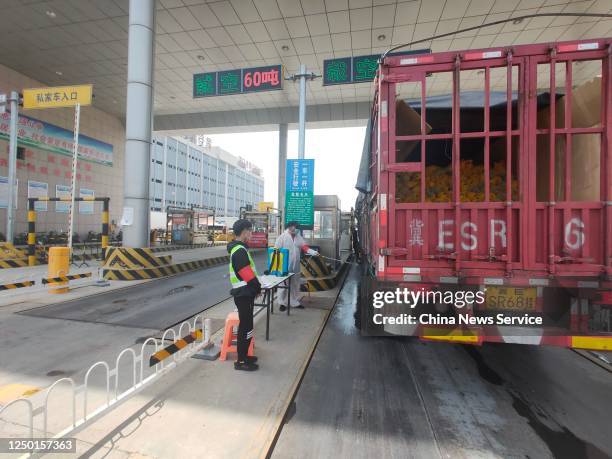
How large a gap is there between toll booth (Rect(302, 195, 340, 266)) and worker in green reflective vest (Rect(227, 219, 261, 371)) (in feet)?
22.3

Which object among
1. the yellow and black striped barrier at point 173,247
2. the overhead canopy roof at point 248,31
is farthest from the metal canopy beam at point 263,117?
the yellow and black striped barrier at point 173,247

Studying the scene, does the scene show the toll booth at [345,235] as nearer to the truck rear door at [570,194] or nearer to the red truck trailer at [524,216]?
the red truck trailer at [524,216]

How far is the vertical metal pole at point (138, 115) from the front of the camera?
841 centimetres

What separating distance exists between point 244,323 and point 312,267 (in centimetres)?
474

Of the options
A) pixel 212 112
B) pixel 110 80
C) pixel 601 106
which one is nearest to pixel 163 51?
pixel 110 80

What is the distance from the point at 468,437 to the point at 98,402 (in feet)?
10.3

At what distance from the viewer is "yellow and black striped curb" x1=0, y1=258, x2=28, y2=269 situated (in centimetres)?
983

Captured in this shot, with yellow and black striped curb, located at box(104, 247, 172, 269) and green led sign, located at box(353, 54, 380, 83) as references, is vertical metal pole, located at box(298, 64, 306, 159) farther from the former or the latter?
yellow and black striped curb, located at box(104, 247, 172, 269)

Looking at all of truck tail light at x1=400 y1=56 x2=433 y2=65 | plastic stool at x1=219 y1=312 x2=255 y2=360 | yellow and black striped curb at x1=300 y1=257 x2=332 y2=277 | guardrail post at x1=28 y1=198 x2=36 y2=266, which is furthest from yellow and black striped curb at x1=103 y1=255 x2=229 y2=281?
truck tail light at x1=400 y1=56 x2=433 y2=65

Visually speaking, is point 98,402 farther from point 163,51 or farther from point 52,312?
point 163,51

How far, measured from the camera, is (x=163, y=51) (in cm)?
1230

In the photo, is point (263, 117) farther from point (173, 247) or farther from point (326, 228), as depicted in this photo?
point (326, 228)

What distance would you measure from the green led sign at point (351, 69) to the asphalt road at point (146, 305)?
21.9 ft

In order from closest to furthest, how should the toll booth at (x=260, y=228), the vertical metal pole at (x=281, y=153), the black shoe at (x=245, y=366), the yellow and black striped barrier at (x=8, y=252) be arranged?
the black shoe at (x=245, y=366), the yellow and black striped barrier at (x=8, y=252), the vertical metal pole at (x=281, y=153), the toll booth at (x=260, y=228)
